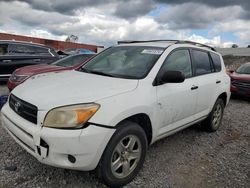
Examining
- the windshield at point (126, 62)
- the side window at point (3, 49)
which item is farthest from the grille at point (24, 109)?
the side window at point (3, 49)

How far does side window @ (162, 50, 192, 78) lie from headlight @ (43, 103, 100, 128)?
1390 millimetres

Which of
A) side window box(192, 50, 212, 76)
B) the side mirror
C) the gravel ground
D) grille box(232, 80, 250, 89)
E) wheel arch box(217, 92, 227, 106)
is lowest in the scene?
the gravel ground

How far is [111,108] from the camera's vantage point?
2662 mm

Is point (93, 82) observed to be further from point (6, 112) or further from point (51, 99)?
point (6, 112)

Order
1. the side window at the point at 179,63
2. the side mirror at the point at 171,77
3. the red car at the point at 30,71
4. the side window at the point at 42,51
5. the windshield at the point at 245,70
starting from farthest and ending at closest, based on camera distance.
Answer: the windshield at the point at 245,70
the side window at the point at 42,51
the red car at the point at 30,71
the side window at the point at 179,63
the side mirror at the point at 171,77

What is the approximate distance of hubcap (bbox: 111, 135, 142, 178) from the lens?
283cm

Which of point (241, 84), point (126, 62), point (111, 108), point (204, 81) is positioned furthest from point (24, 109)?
point (241, 84)

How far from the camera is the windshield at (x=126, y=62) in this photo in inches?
135

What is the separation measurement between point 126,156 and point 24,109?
1.25m

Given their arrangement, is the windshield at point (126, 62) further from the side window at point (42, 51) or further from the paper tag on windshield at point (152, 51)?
the side window at point (42, 51)

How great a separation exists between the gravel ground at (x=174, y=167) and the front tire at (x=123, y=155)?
0.65 feet

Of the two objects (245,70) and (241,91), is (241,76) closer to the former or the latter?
(241,91)

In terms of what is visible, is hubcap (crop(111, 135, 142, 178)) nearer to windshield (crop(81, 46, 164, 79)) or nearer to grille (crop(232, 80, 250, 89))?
windshield (crop(81, 46, 164, 79))

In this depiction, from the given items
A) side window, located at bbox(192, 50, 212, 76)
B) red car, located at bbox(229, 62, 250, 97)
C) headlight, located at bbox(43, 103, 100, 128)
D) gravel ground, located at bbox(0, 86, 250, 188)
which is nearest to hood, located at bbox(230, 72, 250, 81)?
red car, located at bbox(229, 62, 250, 97)
